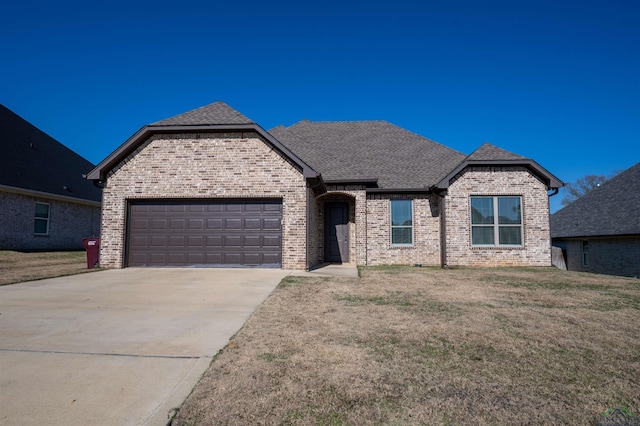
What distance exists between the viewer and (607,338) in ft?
14.6

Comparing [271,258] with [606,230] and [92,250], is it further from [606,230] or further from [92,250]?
[606,230]

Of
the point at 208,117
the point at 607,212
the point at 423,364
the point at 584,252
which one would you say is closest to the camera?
the point at 423,364

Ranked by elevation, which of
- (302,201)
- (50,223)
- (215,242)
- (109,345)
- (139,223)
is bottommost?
(109,345)

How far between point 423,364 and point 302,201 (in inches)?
328

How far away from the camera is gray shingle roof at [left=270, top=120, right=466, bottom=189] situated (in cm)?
1495

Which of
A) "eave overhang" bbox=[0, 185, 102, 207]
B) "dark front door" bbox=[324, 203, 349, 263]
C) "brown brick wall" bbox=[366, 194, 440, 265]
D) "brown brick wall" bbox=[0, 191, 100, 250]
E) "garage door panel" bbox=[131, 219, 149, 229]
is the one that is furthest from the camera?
"brown brick wall" bbox=[0, 191, 100, 250]

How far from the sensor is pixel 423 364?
11.7 feet

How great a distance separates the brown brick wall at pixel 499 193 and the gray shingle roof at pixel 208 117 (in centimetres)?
853

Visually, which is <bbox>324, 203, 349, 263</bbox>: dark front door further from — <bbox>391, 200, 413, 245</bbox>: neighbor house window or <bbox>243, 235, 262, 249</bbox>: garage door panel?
<bbox>243, 235, 262, 249</bbox>: garage door panel

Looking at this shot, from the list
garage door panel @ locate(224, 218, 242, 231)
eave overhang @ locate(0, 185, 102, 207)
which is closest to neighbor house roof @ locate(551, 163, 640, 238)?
garage door panel @ locate(224, 218, 242, 231)

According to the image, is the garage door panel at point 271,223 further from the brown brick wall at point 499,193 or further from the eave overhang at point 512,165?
the brown brick wall at point 499,193

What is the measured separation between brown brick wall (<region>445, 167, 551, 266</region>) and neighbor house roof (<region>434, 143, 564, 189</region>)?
0.20 meters

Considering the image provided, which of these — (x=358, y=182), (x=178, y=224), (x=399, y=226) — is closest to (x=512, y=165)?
(x=399, y=226)

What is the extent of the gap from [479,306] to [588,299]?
2735 mm
